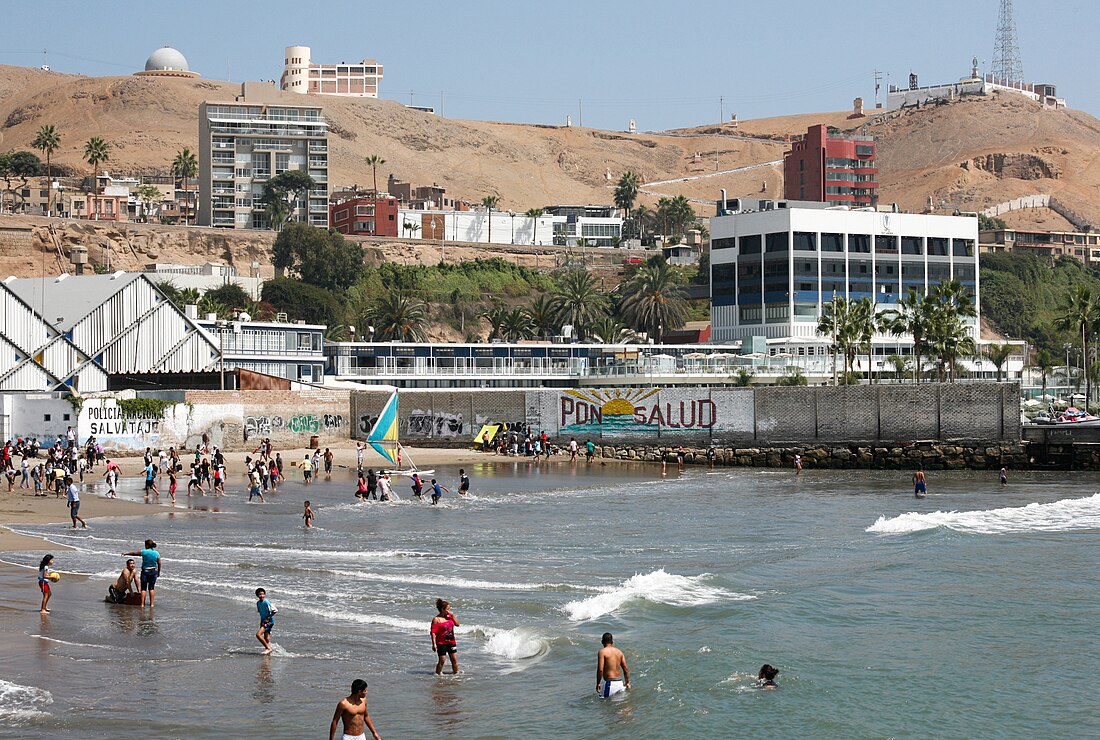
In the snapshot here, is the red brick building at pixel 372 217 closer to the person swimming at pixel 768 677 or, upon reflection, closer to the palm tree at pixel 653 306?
the palm tree at pixel 653 306

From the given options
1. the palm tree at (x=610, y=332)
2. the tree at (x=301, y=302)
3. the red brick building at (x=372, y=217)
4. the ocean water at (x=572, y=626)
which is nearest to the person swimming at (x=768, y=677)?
the ocean water at (x=572, y=626)

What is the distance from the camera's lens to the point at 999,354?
106 m

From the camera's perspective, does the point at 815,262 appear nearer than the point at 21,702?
No

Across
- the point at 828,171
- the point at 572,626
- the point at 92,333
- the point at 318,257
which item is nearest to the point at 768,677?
the point at 572,626

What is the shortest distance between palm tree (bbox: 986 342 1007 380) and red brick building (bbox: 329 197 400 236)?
79.8 meters

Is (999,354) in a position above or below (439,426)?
above

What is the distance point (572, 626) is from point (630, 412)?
45817 mm

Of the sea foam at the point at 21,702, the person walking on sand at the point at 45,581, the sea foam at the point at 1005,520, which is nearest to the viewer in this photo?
the sea foam at the point at 21,702

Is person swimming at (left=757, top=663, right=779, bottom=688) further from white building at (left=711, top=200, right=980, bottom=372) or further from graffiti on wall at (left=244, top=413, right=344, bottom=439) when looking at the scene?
white building at (left=711, top=200, right=980, bottom=372)

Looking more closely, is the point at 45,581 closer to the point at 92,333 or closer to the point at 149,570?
the point at 149,570

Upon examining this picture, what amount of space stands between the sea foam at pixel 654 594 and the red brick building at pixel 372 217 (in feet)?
441

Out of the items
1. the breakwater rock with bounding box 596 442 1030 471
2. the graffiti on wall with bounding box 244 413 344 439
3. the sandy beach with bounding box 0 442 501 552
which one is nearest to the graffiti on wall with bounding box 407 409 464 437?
the sandy beach with bounding box 0 442 501 552

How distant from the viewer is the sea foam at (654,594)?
26.7m

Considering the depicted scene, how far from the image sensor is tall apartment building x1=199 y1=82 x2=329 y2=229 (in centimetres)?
15938
